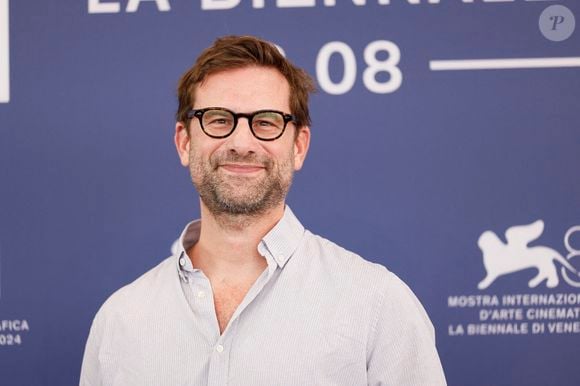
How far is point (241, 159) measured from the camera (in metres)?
1.49

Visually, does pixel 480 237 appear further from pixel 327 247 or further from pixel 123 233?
pixel 123 233

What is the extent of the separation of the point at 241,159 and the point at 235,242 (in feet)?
0.61

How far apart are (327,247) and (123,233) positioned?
0.67m

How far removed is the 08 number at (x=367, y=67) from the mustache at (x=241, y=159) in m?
0.53

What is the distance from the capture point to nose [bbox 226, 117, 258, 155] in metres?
1.48

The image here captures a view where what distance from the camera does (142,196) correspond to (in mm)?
1979

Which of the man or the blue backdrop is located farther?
the blue backdrop

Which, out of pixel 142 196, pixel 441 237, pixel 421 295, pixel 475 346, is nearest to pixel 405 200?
pixel 441 237

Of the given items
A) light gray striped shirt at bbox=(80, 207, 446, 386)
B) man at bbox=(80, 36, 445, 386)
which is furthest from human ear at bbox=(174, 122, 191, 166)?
light gray striped shirt at bbox=(80, 207, 446, 386)

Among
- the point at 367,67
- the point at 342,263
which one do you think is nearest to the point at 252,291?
the point at 342,263

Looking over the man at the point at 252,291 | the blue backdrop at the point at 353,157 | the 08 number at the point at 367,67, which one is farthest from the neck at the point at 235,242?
the 08 number at the point at 367,67

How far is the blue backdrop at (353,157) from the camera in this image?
76.7 inches

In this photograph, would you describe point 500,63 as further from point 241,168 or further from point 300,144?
point 241,168

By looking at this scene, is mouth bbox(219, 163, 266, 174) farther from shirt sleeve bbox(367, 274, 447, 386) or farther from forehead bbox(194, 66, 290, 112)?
shirt sleeve bbox(367, 274, 447, 386)
